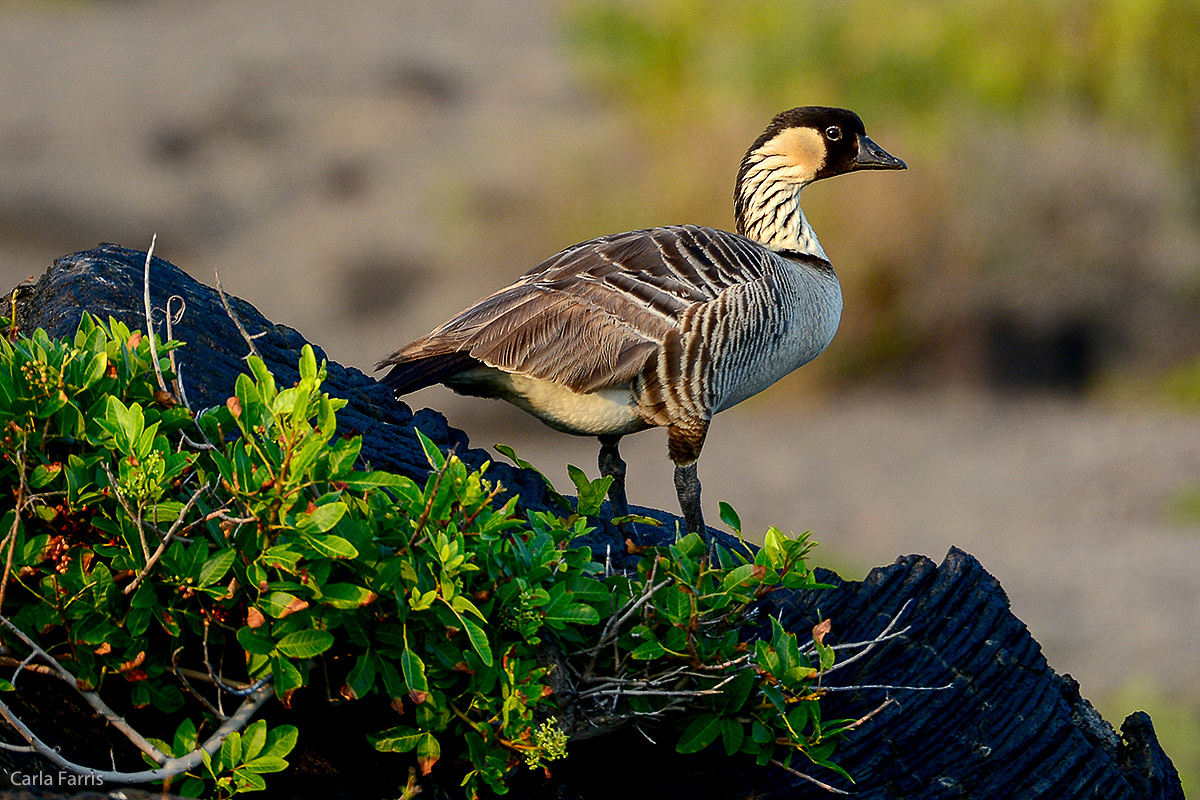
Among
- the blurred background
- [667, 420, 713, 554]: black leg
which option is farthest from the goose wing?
the blurred background

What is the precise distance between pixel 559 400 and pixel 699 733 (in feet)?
6.48

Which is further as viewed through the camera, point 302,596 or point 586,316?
point 586,316

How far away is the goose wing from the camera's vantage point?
410cm

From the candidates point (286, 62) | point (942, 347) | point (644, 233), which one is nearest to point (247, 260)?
point (286, 62)

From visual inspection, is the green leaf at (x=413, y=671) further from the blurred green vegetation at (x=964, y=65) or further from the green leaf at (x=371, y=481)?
the blurred green vegetation at (x=964, y=65)

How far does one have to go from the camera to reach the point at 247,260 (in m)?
15.0

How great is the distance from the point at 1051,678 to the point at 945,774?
486mm

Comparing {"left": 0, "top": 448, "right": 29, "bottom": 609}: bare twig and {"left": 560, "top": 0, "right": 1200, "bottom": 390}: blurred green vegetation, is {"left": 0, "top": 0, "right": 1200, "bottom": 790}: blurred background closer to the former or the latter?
{"left": 560, "top": 0, "right": 1200, "bottom": 390}: blurred green vegetation

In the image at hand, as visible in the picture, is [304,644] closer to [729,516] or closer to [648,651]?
[648,651]

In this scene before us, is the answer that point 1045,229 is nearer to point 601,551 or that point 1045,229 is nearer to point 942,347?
point 942,347

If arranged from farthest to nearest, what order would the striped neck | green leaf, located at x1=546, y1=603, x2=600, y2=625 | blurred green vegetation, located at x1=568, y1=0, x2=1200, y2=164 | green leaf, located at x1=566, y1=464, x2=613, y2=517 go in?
blurred green vegetation, located at x1=568, y1=0, x2=1200, y2=164
the striped neck
green leaf, located at x1=566, y1=464, x2=613, y2=517
green leaf, located at x1=546, y1=603, x2=600, y2=625

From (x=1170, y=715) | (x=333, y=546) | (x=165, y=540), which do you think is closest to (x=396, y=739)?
(x=333, y=546)

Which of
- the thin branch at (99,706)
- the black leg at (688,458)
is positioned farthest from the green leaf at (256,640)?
the black leg at (688,458)

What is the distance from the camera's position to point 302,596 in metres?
2.12
